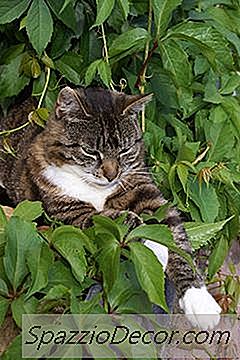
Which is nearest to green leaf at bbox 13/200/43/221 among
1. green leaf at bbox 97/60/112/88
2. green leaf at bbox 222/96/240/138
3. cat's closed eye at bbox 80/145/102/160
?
cat's closed eye at bbox 80/145/102/160

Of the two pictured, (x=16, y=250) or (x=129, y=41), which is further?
(x=129, y=41)

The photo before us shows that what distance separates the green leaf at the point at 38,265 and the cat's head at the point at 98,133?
34 cm

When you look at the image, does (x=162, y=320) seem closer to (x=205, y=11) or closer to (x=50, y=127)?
(x=50, y=127)

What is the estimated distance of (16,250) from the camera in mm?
1102

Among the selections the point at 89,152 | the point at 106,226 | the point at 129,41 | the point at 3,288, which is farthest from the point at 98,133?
the point at 3,288

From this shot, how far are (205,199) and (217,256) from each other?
0.16 m

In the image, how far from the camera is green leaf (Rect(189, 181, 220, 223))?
1528 millimetres

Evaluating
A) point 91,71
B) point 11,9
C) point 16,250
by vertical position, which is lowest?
point 16,250

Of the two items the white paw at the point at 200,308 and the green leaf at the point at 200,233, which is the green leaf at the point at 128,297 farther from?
the green leaf at the point at 200,233

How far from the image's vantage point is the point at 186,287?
1.30 metres

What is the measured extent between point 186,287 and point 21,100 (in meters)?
0.69

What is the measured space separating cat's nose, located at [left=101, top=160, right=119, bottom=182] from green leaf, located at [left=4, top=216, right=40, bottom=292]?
0.34 metres

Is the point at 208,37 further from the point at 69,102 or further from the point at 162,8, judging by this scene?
the point at 69,102

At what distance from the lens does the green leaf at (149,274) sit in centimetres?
107
